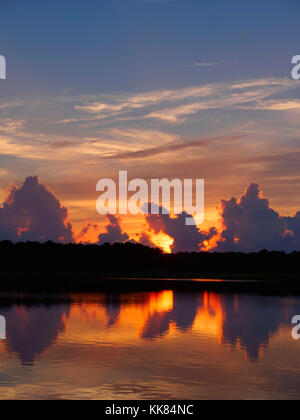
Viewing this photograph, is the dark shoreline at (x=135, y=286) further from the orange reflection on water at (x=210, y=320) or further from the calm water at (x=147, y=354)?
the calm water at (x=147, y=354)

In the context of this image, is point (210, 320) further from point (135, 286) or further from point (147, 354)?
point (135, 286)

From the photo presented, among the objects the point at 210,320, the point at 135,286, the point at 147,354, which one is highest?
the point at 147,354

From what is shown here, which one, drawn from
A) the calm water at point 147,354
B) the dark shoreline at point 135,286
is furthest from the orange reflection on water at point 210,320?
the dark shoreline at point 135,286

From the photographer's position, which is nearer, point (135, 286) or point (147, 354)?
point (147, 354)

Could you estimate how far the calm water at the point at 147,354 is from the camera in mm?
25703

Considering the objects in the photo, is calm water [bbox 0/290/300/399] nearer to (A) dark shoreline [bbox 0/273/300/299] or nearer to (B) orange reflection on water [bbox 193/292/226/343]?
(B) orange reflection on water [bbox 193/292/226/343]

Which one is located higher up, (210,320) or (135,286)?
(210,320)

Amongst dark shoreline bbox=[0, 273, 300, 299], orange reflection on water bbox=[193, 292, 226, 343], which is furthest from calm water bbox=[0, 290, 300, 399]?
dark shoreline bbox=[0, 273, 300, 299]

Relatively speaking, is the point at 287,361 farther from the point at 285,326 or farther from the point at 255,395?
the point at 285,326

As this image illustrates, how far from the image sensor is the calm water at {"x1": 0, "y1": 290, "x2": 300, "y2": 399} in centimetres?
2570

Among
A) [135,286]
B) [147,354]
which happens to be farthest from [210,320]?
[135,286]

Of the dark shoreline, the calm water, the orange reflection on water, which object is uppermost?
the calm water

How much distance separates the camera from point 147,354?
34250 mm
